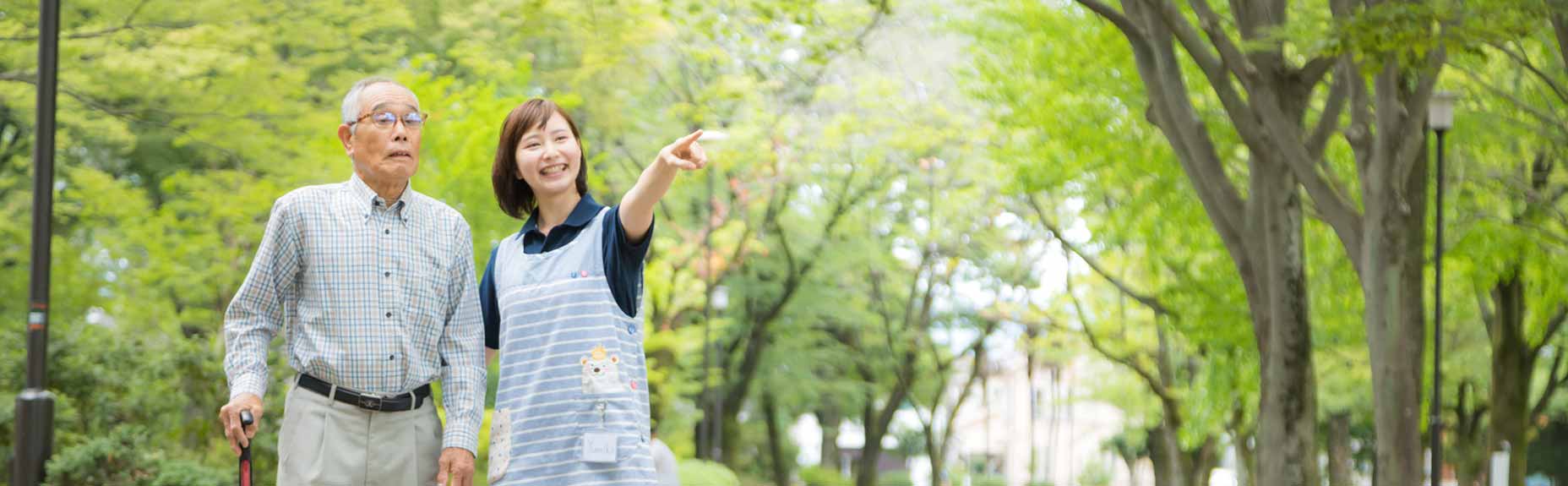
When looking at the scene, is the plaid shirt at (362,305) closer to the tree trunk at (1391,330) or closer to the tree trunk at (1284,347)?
the tree trunk at (1391,330)

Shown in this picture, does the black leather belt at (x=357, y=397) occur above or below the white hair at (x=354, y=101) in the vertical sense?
below

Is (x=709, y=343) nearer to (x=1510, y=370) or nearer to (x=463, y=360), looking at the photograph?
(x=1510, y=370)

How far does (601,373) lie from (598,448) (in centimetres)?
15

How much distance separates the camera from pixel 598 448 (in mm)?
3217

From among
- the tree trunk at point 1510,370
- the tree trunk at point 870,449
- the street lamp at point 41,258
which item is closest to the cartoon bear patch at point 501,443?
the street lamp at point 41,258

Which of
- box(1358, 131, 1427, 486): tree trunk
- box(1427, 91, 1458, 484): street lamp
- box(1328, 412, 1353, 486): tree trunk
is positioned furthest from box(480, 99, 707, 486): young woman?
box(1328, 412, 1353, 486): tree trunk

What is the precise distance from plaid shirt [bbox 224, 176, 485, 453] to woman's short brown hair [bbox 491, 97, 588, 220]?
18 centimetres

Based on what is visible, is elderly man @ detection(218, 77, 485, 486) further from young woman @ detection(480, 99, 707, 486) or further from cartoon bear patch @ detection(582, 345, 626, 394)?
cartoon bear patch @ detection(582, 345, 626, 394)

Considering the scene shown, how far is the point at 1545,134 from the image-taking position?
1512 cm

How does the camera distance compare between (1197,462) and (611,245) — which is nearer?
(611,245)

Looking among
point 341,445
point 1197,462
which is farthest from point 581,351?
point 1197,462

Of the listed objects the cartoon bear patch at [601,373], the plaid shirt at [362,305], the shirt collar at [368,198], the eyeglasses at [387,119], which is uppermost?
the eyeglasses at [387,119]

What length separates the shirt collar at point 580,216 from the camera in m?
3.40

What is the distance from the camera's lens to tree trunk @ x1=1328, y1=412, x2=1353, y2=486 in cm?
3506
